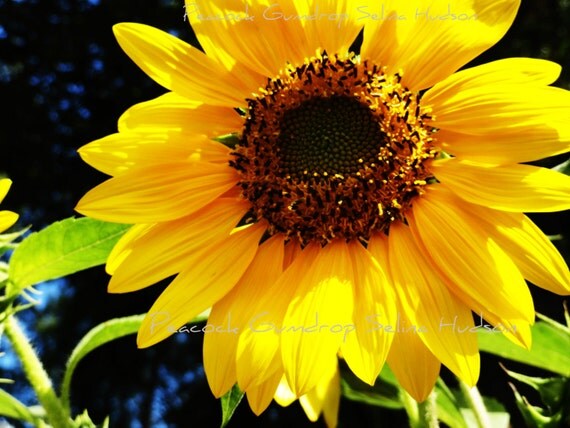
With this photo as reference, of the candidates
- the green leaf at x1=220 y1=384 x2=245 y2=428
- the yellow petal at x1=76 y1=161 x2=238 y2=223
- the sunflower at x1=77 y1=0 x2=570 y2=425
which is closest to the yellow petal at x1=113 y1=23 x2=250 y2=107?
the sunflower at x1=77 y1=0 x2=570 y2=425

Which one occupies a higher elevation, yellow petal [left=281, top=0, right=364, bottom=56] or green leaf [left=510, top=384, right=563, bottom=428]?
yellow petal [left=281, top=0, right=364, bottom=56]

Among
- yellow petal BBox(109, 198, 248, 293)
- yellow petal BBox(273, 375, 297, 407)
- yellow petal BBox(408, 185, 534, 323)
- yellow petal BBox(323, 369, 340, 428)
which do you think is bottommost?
yellow petal BBox(323, 369, 340, 428)

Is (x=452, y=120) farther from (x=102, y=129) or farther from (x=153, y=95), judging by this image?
(x=102, y=129)

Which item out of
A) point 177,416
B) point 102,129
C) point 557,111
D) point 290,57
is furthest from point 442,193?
point 102,129

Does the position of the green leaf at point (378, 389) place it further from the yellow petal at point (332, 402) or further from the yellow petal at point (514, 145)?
the yellow petal at point (514, 145)

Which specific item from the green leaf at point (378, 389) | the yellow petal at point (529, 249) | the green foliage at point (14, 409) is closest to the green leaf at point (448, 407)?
the green leaf at point (378, 389)

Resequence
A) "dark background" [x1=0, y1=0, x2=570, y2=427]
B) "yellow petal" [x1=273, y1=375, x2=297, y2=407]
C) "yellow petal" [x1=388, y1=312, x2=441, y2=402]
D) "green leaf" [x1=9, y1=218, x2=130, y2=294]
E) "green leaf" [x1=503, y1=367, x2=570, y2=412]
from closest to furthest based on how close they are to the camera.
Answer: "yellow petal" [x1=388, y1=312, x2=441, y2=402] < "green leaf" [x1=503, y1=367, x2=570, y2=412] < "green leaf" [x1=9, y1=218, x2=130, y2=294] < "yellow petal" [x1=273, y1=375, x2=297, y2=407] < "dark background" [x1=0, y1=0, x2=570, y2=427]

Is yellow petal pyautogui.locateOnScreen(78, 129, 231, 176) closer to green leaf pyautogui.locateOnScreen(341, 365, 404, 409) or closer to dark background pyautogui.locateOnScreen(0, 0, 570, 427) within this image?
green leaf pyautogui.locateOnScreen(341, 365, 404, 409)
